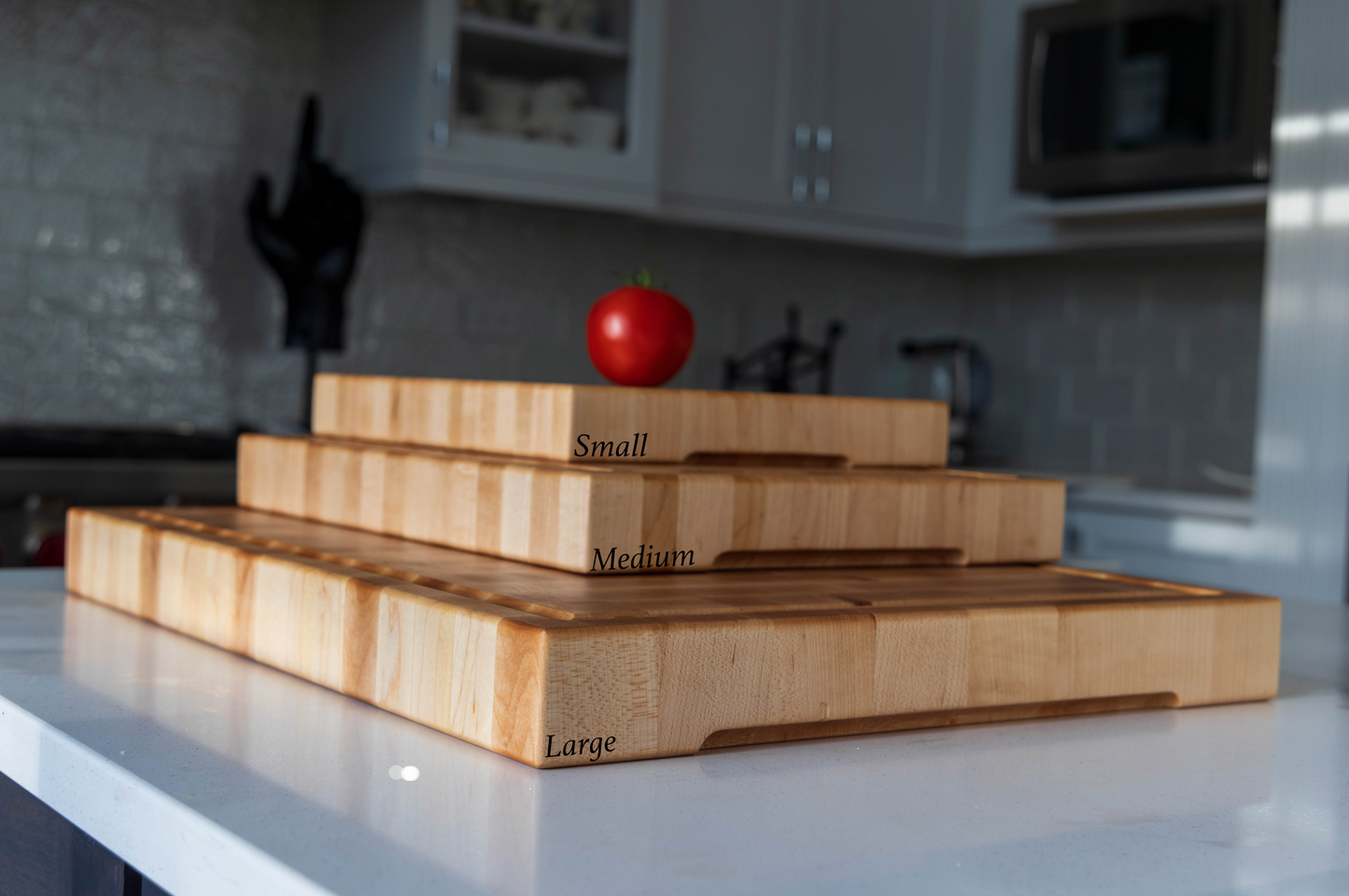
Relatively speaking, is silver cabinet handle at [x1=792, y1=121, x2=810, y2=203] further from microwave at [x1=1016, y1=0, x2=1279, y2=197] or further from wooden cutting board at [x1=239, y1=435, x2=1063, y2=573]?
wooden cutting board at [x1=239, y1=435, x2=1063, y2=573]

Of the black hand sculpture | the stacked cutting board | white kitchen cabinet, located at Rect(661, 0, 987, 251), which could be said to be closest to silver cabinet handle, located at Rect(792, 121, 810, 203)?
white kitchen cabinet, located at Rect(661, 0, 987, 251)

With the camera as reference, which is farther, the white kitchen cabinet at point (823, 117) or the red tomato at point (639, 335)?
the white kitchen cabinet at point (823, 117)

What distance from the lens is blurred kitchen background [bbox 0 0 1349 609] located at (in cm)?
249

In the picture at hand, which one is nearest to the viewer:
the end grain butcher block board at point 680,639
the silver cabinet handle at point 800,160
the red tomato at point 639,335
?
the end grain butcher block board at point 680,639

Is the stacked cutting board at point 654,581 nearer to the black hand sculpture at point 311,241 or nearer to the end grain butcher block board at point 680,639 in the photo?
the end grain butcher block board at point 680,639

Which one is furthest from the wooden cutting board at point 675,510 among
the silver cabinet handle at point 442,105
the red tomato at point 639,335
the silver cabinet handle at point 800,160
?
the silver cabinet handle at point 800,160

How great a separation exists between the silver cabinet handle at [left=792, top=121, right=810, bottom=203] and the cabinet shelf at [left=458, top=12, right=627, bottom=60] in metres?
0.54

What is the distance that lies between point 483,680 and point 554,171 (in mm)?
2260

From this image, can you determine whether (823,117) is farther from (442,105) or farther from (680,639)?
(680,639)

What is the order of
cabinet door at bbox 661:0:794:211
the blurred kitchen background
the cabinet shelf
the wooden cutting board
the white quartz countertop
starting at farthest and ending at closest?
cabinet door at bbox 661:0:794:211 < the cabinet shelf < the blurred kitchen background < the wooden cutting board < the white quartz countertop

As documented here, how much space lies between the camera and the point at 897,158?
11.0 feet

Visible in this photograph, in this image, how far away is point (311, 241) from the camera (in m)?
2.58

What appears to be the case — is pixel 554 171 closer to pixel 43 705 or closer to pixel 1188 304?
pixel 1188 304

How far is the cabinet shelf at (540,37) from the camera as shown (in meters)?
2.59
